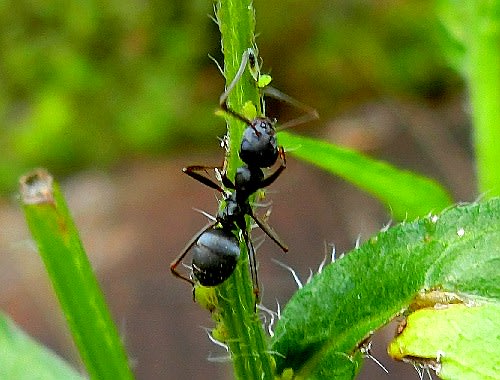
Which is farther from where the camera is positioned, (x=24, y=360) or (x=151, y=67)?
(x=151, y=67)

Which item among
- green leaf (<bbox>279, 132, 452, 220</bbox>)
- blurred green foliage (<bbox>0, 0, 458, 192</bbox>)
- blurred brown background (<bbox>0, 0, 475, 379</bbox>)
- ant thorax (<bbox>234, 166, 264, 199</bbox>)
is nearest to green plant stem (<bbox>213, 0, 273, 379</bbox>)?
ant thorax (<bbox>234, 166, 264, 199</bbox>)

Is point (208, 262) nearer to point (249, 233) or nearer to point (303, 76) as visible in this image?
Answer: point (249, 233)

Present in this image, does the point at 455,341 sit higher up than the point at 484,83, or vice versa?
the point at 484,83

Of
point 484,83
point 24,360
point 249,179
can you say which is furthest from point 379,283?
point 484,83

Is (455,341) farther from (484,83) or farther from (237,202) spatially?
(484,83)

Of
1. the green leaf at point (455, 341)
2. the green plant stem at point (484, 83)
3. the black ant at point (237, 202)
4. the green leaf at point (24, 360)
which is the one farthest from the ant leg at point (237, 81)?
the green plant stem at point (484, 83)

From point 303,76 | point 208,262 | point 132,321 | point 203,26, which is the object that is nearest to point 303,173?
point 303,76

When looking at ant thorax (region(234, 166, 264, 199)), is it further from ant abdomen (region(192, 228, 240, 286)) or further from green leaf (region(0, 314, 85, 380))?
green leaf (region(0, 314, 85, 380))
